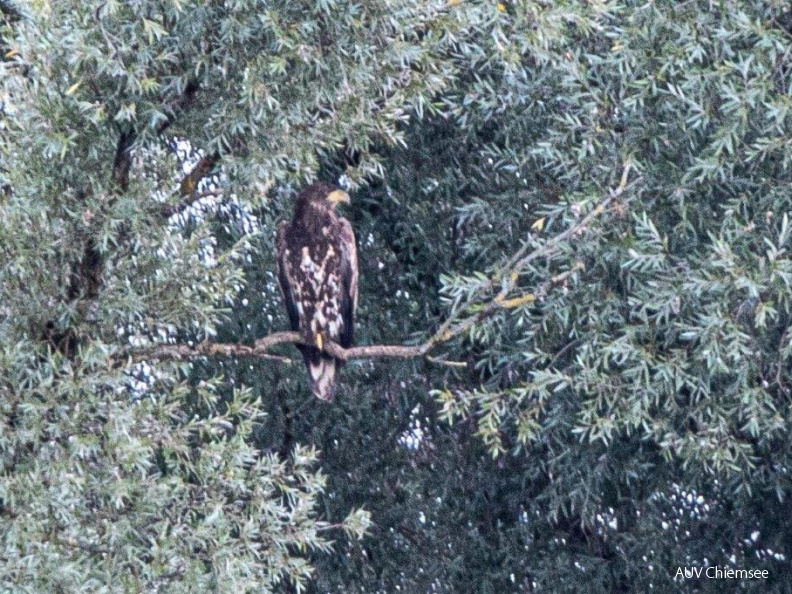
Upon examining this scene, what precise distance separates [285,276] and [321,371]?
0.57 meters

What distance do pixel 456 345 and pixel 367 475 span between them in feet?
3.71

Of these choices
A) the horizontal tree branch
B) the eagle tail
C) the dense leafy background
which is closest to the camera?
the dense leafy background

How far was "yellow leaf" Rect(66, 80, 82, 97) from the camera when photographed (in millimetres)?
4932

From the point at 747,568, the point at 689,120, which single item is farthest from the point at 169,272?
the point at 747,568

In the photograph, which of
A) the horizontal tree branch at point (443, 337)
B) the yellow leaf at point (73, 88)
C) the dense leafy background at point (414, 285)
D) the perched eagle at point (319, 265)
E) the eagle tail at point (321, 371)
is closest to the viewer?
the yellow leaf at point (73, 88)

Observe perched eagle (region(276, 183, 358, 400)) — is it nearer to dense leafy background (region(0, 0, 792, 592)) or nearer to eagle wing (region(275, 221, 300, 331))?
eagle wing (region(275, 221, 300, 331))

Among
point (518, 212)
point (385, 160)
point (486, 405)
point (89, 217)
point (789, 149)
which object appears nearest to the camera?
point (89, 217)

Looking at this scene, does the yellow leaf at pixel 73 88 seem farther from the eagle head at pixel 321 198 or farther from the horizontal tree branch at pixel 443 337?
the eagle head at pixel 321 198

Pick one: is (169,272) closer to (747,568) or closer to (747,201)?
(747,201)

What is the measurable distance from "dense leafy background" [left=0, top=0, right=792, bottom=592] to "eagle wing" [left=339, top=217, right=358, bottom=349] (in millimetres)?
495

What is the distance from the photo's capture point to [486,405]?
609cm

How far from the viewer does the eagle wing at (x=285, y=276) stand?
7.16m

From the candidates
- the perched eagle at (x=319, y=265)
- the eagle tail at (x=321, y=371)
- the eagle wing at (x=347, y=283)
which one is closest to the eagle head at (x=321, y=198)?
the perched eagle at (x=319, y=265)

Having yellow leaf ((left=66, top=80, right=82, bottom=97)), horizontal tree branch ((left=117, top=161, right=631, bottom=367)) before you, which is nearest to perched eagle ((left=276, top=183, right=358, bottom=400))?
horizontal tree branch ((left=117, top=161, right=631, bottom=367))
